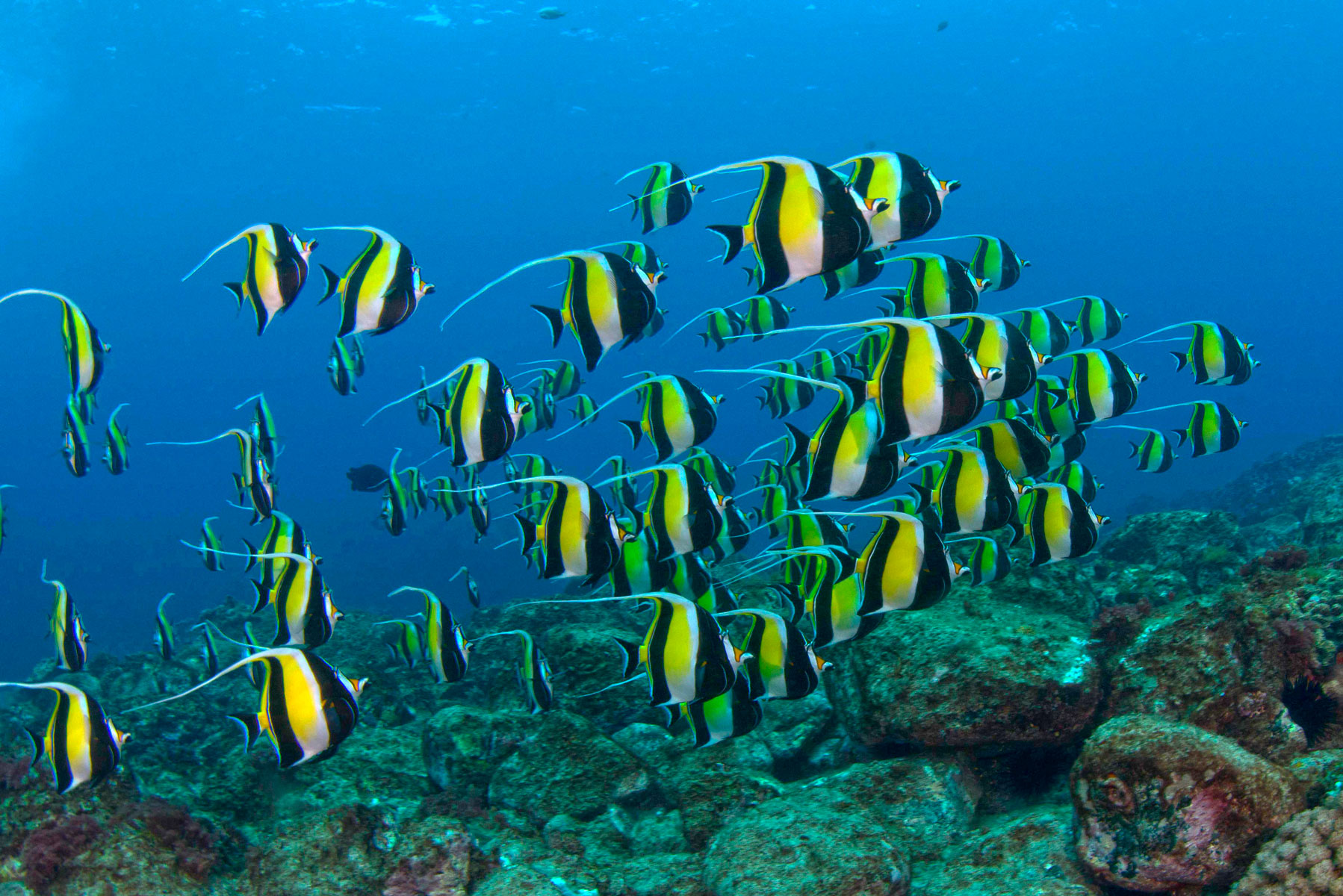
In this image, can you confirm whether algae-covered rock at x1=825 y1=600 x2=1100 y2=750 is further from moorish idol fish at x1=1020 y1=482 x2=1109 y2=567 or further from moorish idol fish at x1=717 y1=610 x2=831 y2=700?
moorish idol fish at x1=717 y1=610 x2=831 y2=700

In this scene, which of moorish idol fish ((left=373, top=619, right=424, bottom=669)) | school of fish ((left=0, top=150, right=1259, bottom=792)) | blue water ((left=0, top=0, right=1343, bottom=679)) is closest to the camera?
school of fish ((left=0, top=150, right=1259, bottom=792))

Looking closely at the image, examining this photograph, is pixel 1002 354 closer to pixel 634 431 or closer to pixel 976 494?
pixel 976 494

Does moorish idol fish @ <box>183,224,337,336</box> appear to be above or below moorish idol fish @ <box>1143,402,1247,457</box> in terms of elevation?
above

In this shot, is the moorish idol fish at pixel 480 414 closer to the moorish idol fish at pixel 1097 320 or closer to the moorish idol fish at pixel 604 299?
the moorish idol fish at pixel 604 299

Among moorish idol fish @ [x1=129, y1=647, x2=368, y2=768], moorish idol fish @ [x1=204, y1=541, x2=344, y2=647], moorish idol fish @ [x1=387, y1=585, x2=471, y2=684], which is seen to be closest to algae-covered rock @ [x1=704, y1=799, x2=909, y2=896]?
moorish idol fish @ [x1=387, y1=585, x2=471, y2=684]

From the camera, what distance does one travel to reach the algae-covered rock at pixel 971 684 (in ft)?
12.4

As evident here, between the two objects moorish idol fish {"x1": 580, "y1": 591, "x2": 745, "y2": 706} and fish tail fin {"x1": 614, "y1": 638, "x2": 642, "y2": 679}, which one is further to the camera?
fish tail fin {"x1": 614, "y1": 638, "x2": 642, "y2": 679}

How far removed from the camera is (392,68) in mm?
47750

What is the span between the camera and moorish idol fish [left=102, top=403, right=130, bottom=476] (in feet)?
16.5

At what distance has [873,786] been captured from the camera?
405 cm

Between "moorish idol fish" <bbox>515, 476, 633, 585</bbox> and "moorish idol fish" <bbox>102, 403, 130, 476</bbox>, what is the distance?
3.89 m

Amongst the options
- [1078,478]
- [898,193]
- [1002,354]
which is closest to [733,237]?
[898,193]

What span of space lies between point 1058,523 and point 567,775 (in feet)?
11.2

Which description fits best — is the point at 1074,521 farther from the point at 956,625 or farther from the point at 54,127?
the point at 54,127
